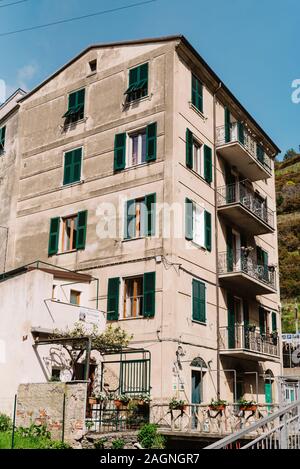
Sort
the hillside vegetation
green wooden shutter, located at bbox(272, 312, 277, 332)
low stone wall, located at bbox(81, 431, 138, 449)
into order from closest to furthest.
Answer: low stone wall, located at bbox(81, 431, 138, 449)
green wooden shutter, located at bbox(272, 312, 277, 332)
the hillside vegetation

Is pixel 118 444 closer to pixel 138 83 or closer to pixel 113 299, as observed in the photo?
pixel 113 299

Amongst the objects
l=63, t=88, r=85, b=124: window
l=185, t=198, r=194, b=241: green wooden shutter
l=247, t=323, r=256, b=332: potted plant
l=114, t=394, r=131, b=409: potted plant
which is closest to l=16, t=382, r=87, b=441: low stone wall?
l=114, t=394, r=131, b=409: potted plant

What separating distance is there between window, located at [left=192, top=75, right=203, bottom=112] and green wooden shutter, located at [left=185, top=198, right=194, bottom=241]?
459cm

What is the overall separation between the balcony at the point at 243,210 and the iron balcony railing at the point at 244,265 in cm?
125

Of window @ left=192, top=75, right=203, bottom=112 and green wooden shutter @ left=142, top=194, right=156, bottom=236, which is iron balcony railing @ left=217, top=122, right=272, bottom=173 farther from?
green wooden shutter @ left=142, top=194, right=156, bottom=236

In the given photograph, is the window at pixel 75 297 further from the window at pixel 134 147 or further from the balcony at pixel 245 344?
the balcony at pixel 245 344

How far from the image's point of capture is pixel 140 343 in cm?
2072

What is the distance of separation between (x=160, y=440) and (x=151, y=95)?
43.7ft

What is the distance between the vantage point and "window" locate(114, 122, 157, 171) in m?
23.0

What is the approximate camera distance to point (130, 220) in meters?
22.7

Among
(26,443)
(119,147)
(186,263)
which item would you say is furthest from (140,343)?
(119,147)

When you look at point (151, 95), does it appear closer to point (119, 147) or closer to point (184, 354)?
point (119, 147)

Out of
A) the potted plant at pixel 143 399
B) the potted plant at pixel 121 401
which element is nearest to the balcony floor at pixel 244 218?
the potted plant at pixel 143 399

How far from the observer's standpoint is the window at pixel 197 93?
24331mm
